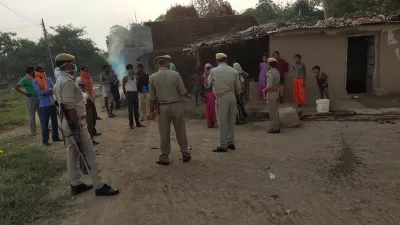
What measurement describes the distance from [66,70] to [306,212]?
3.34 metres

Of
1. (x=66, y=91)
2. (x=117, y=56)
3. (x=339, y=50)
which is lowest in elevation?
(x=66, y=91)

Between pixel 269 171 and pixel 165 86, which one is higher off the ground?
pixel 165 86

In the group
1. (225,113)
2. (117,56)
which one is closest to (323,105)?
(225,113)

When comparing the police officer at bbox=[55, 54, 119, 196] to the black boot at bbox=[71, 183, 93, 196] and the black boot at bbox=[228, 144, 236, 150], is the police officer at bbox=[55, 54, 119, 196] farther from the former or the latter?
the black boot at bbox=[228, 144, 236, 150]

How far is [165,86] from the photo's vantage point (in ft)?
17.4

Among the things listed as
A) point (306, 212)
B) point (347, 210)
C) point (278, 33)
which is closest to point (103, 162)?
point (306, 212)

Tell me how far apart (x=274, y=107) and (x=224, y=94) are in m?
1.82

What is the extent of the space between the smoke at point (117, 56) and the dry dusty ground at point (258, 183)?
69.5 feet

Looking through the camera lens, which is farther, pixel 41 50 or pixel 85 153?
pixel 41 50

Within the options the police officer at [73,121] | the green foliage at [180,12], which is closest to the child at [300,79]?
the police officer at [73,121]

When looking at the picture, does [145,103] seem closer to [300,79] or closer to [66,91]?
[300,79]

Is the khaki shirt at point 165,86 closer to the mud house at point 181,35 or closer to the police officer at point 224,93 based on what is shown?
the police officer at point 224,93

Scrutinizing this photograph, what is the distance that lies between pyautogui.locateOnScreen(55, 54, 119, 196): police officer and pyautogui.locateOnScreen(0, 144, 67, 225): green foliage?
0.46m

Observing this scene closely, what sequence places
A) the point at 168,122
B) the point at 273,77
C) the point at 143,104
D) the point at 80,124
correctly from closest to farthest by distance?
the point at 80,124 < the point at 168,122 < the point at 273,77 < the point at 143,104
